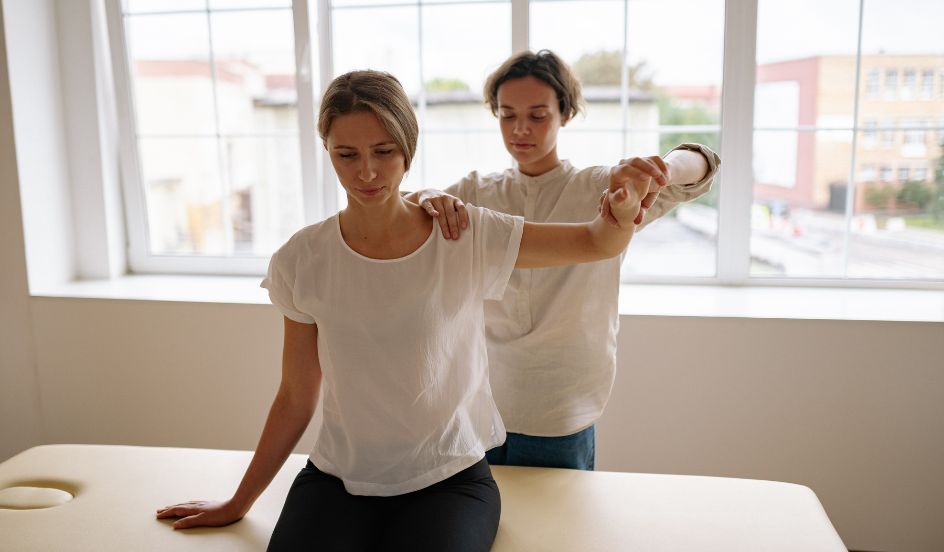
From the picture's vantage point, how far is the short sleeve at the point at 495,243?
5.03ft

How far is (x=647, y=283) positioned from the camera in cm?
302

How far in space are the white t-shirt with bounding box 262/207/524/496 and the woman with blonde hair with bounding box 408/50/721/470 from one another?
0.83 ft

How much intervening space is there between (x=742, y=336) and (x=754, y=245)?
0.52 m

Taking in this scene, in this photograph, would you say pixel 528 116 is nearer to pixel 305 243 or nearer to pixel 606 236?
pixel 606 236

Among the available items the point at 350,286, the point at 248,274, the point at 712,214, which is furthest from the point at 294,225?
the point at 350,286

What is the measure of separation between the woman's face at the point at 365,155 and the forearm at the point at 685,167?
56 cm

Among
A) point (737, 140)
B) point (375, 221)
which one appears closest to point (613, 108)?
point (737, 140)

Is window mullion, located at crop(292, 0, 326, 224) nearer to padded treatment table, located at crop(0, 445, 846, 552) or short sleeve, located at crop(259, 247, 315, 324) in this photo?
padded treatment table, located at crop(0, 445, 846, 552)

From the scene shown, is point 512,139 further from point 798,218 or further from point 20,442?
point 20,442

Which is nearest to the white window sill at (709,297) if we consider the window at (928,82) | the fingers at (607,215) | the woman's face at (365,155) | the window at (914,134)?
the window at (914,134)

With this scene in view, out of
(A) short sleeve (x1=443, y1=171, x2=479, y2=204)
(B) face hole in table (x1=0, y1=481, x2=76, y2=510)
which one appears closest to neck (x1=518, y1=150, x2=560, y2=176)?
(A) short sleeve (x1=443, y1=171, x2=479, y2=204)

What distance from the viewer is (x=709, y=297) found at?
2.79 meters

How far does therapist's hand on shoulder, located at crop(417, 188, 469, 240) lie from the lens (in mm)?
1519

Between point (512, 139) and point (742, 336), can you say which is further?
point (742, 336)
